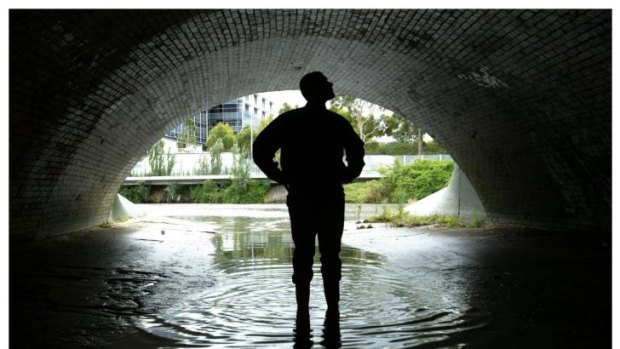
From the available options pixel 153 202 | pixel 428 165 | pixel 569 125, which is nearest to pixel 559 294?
pixel 569 125

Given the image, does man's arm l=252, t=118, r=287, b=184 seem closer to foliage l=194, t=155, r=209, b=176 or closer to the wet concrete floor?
the wet concrete floor

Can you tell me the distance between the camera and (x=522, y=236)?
10820 millimetres

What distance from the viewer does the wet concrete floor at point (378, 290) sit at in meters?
3.85

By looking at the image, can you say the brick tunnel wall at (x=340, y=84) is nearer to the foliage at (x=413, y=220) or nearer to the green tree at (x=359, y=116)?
the foliage at (x=413, y=220)

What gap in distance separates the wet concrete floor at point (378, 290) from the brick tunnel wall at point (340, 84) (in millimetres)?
1163

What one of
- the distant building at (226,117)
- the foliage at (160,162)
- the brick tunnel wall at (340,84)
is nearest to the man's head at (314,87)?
the brick tunnel wall at (340,84)

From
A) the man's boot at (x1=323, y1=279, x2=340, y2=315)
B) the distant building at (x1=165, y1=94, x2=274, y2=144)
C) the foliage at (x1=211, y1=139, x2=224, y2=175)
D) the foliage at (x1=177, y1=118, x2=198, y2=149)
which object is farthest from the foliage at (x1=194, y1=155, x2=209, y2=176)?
the distant building at (x1=165, y1=94, x2=274, y2=144)

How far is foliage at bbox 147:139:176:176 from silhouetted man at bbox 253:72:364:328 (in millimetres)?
32651

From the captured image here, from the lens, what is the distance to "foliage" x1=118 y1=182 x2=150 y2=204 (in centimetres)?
3406

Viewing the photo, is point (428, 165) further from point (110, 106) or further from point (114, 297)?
point (114, 297)

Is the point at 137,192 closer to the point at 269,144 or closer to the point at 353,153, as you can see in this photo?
the point at 269,144

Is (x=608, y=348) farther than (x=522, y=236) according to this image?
No

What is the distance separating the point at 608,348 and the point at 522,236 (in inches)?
301

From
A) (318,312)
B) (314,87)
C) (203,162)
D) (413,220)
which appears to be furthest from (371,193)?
(314,87)
